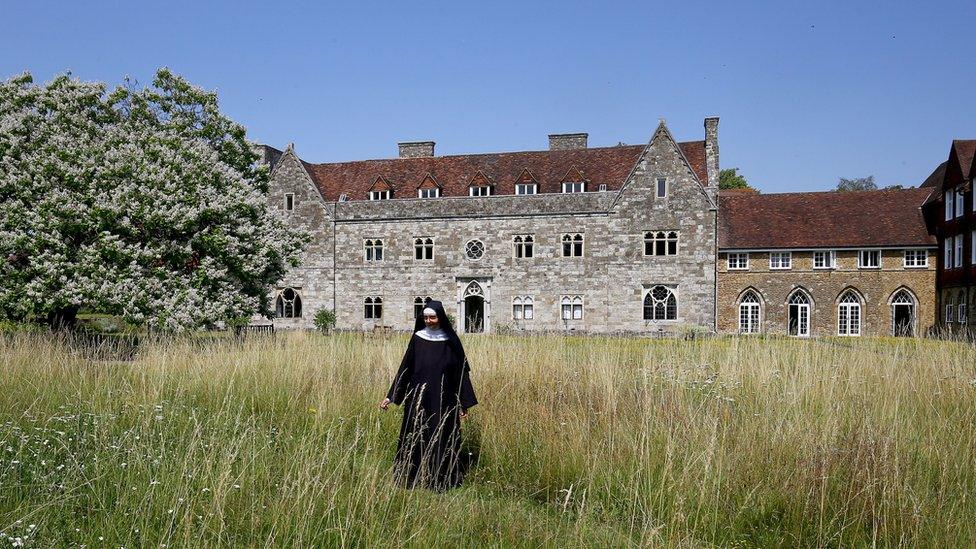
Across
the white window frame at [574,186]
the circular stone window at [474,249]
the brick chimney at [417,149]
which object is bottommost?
the circular stone window at [474,249]

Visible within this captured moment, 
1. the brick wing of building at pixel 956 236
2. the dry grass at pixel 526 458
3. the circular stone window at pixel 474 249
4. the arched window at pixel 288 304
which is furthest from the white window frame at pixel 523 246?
the dry grass at pixel 526 458

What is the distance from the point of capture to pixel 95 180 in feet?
55.4

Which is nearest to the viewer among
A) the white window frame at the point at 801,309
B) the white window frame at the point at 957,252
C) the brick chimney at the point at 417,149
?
the white window frame at the point at 957,252

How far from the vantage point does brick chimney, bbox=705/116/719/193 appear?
33.3m

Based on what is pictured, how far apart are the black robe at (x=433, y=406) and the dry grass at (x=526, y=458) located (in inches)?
13.9

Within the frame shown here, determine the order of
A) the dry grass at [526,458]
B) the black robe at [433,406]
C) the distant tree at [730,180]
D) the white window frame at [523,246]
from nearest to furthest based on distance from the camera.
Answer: the dry grass at [526,458] → the black robe at [433,406] → the white window frame at [523,246] → the distant tree at [730,180]

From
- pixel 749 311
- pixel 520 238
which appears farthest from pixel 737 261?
pixel 520 238

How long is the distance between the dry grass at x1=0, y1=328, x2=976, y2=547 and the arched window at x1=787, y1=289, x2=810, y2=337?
82.9 ft

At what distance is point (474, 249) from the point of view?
114 feet

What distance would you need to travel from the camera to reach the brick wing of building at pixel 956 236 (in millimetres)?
30031

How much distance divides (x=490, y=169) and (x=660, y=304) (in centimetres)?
1183

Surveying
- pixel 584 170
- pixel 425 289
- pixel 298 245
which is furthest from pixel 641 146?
pixel 298 245

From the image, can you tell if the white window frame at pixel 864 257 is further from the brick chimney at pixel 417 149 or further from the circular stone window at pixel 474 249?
the brick chimney at pixel 417 149

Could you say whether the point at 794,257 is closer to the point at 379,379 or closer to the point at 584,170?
the point at 584,170
